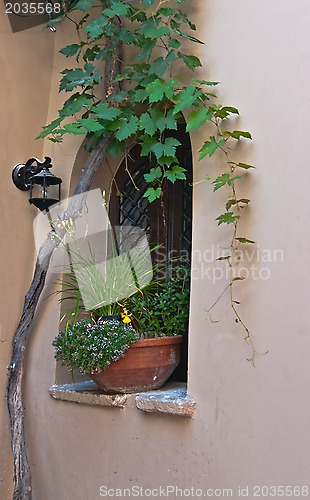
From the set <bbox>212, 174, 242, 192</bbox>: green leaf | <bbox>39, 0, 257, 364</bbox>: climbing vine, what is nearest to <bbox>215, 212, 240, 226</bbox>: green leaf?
<bbox>39, 0, 257, 364</bbox>: climbing vine

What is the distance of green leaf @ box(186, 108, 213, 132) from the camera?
2137 millimetres

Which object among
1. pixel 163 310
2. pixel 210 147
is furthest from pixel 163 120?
pixel 163 310

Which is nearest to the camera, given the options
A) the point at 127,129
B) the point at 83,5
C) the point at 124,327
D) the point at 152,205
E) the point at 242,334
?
the point at 242,334

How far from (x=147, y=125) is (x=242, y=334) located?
972mm

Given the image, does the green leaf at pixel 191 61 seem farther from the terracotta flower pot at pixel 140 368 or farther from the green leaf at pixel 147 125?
the terracotta flower pot at pixel 140 368

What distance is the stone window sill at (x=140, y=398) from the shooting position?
210cm

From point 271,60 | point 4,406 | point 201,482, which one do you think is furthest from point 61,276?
point 271,60

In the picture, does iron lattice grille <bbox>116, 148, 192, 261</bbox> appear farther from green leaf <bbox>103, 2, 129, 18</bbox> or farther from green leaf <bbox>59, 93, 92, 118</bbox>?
green leaf <bbox>103, 2, 129, 18</bbox>

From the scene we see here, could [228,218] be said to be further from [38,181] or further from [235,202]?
[38,181]

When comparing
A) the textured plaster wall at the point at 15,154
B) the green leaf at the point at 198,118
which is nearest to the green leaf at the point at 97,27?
the textured plaster wall at the point at 15,154

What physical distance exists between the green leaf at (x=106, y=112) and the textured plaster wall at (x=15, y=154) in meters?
0.53

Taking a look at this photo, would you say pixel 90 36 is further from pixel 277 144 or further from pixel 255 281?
pixel 255 281

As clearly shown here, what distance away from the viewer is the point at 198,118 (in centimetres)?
215

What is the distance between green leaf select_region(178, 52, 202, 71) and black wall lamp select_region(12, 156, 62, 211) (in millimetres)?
845
